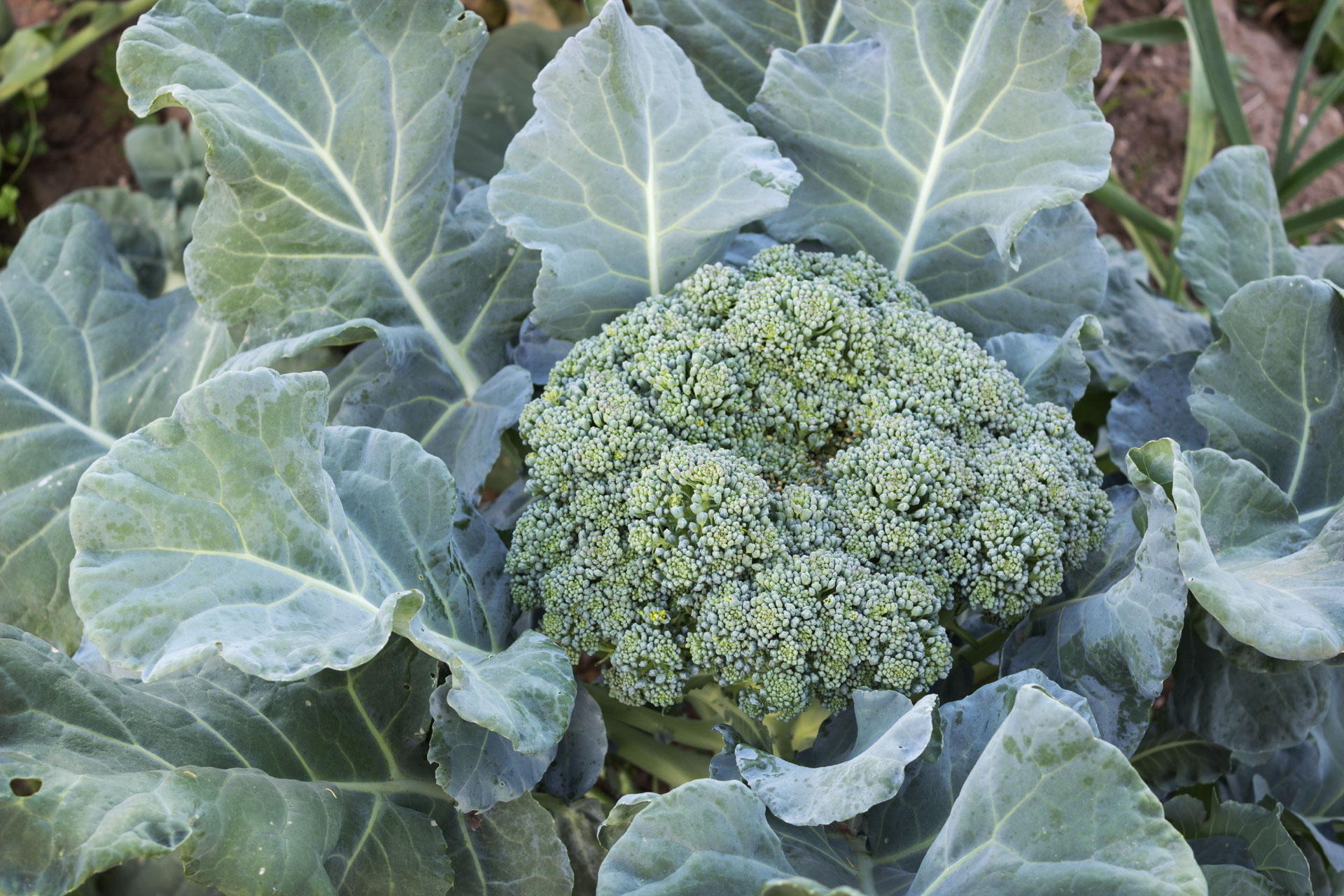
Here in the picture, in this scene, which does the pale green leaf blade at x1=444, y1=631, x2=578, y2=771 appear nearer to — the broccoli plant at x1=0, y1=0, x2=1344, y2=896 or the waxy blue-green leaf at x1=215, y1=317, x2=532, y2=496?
the broccoli plant at x1=0, y1=0, x2=1344, y2=896

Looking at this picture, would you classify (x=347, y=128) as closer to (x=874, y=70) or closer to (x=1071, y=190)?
(x=874, y=70)

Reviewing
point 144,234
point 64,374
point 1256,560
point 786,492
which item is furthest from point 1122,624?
point 144,234

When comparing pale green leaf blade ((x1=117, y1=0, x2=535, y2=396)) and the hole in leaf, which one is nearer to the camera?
the hole in leaf

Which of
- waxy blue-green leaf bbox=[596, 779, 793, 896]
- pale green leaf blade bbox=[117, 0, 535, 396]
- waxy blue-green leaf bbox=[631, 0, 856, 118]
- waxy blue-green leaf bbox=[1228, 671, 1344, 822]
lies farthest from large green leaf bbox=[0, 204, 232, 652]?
waxy blue-green leaf bbox=[1228, 671, 1344, 822]

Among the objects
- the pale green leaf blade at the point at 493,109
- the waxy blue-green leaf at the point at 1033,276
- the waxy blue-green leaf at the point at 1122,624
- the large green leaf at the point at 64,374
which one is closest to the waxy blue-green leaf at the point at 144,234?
the large green leaf at the point at 64,374

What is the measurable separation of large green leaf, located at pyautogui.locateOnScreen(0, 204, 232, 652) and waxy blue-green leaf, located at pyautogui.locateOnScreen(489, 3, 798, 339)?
0.63m

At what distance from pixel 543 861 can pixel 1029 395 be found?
40.2 inches

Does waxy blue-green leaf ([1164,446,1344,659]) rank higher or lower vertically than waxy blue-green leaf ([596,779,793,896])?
higher

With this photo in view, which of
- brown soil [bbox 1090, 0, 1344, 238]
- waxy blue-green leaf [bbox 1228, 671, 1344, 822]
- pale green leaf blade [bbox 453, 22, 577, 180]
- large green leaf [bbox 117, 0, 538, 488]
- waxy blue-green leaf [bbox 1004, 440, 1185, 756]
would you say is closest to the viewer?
waxy blue-green leaf [bbox 1004, 440, 1185, 756]

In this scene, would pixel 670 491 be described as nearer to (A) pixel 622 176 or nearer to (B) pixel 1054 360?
(A) pixel 622 176

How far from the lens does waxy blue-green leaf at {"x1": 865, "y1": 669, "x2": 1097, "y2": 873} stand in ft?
3.86

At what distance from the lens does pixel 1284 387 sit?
146cm

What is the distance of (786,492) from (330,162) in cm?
90

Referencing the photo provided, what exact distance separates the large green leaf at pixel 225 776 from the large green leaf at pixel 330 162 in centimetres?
40
